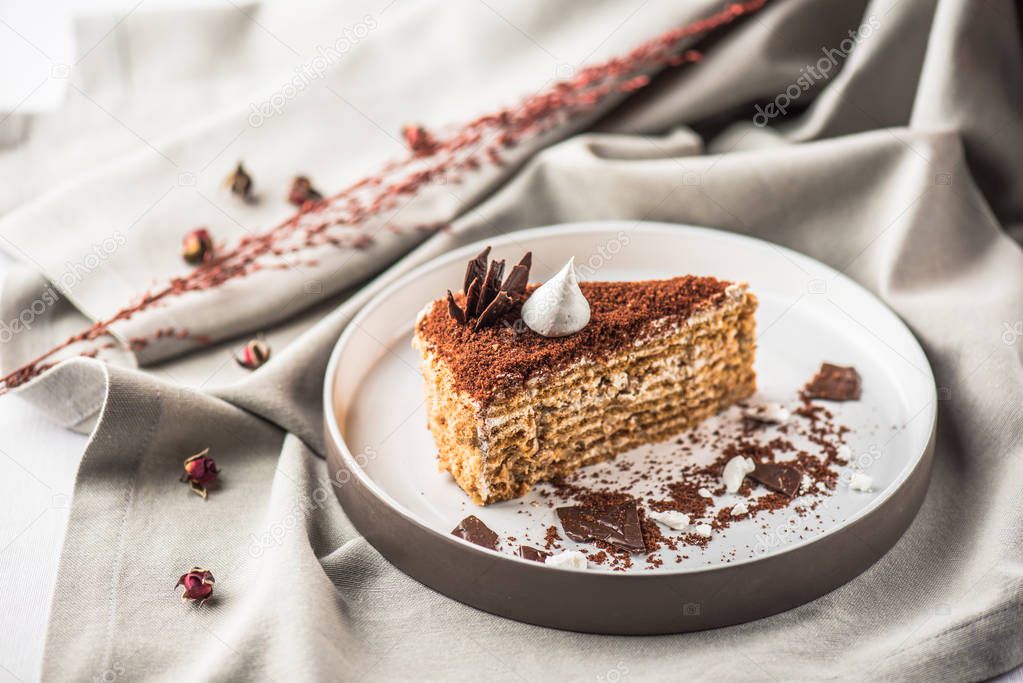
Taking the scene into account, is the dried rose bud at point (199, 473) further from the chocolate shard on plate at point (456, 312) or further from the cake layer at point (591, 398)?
the chocolate shard on plate at point (456, 312)

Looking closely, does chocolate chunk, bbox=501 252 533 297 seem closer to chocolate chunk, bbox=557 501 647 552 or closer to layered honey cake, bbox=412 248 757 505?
layered honey cake, bbox=412 248 757 505

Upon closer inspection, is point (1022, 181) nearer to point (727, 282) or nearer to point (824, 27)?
point (824, 27)

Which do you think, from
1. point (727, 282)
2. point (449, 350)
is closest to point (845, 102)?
point (727, 282)

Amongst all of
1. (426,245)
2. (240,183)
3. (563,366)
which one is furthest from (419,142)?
(563,366)

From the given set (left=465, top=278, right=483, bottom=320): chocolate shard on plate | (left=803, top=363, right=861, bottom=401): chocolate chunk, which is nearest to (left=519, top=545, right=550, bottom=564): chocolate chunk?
(left=465, top=278, right=483, bottom=320): chocolate shard on plate

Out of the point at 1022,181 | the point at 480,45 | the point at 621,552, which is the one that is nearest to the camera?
the point at 621,552

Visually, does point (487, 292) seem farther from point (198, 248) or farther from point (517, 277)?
point (198, 248)
